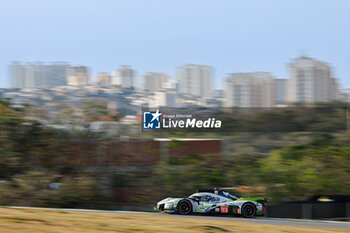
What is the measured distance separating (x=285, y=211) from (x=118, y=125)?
32.7 feet

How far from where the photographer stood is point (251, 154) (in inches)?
923

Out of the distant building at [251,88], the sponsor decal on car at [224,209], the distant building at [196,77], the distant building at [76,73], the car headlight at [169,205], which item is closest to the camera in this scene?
the sponsor decal on car at [224,209]

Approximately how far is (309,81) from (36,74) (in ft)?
129

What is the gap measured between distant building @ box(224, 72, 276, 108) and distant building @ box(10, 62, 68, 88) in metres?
21.9

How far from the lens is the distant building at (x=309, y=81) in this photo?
5756cm

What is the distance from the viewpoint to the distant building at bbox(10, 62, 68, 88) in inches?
2273

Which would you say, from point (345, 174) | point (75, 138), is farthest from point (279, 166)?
point (75, 138)

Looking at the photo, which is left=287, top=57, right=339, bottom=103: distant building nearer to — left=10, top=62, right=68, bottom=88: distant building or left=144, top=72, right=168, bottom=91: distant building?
left=144, top=72, right=168, bottom=91: distant building

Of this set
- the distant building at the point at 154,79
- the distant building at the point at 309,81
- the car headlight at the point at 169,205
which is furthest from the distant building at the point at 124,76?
the car headlight at the point at 169,205

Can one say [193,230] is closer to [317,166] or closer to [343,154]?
[317,166]

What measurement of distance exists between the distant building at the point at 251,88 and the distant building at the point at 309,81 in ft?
20.8

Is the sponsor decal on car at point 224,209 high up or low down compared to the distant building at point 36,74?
down

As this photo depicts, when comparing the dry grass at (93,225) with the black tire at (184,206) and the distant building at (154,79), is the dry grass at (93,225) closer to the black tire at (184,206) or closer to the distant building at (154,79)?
the black tire at (184,206)

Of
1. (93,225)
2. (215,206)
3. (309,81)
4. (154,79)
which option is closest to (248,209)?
(215,206)
